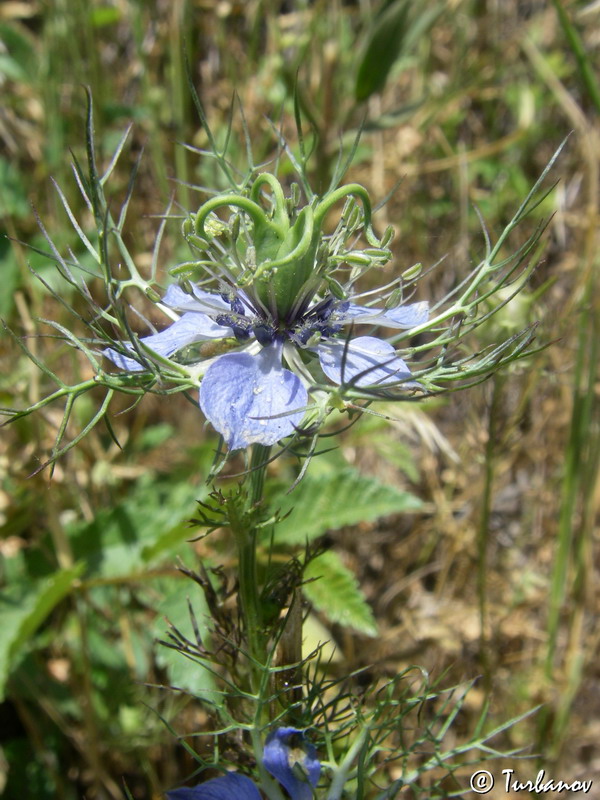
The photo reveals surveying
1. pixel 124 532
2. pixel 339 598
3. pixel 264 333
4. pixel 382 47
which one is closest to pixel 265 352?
pixel 264 333

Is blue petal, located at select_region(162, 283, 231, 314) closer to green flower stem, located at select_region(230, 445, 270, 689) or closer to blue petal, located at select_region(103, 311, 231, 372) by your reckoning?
blue petal, located at select_region(103, 311, 231, 372)

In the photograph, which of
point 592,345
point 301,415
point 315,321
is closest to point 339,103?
point 592,345

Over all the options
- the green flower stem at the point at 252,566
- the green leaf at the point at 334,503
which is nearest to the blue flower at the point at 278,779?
the green flower stem at the point at 252,566

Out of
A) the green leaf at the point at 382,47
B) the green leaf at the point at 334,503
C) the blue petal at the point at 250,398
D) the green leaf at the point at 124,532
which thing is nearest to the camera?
the blue petal at the point at 250,398

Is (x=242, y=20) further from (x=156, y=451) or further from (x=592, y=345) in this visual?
(x=592, y=345)

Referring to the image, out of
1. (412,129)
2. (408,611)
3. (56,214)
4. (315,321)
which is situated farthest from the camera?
(412,129)

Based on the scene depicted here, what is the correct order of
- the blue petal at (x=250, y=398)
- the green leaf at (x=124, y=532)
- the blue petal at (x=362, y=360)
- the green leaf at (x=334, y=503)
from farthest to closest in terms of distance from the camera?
the green leaf at (x=124, y=532) → the green leaf at (x=334, y=503) → the blue petal at (x=362, y=360) → the blue petal at (x=250, y=398)

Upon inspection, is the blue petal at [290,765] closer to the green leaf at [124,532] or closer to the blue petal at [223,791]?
the blue petal at [223,791]

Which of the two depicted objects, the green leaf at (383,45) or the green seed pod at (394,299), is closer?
the green seed pod at (394,299)
